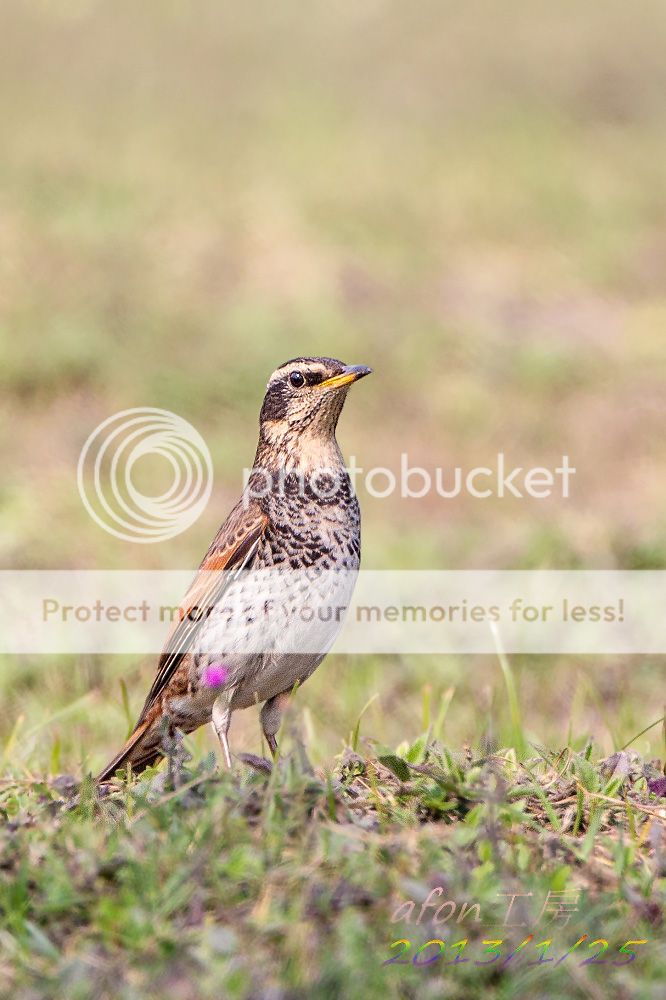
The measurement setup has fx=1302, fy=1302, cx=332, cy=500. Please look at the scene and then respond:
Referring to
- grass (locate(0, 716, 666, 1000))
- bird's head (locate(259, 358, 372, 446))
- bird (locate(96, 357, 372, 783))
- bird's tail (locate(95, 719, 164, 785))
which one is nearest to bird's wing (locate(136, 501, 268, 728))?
bird (locate(96, 357, 372, 783))

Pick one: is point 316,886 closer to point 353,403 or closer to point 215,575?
point 215,575

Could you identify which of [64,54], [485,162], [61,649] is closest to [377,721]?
[61,649]

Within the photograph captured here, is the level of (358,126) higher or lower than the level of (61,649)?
higher

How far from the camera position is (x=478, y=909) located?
3.67m

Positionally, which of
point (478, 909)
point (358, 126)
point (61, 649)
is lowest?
point (478, 909)

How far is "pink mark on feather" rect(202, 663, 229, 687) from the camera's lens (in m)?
5.14

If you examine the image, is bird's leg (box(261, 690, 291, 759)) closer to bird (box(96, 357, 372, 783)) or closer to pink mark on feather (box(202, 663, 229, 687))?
bird (box(96, 357, 372, 783))

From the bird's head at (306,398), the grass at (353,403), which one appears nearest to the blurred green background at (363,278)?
the grass at (353,403)

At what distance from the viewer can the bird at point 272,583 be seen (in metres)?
5.10

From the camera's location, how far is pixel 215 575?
5.25 meters

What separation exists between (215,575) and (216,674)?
400mm

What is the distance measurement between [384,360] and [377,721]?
22.5 ft

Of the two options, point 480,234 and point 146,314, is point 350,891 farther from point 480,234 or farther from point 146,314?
point 480,234

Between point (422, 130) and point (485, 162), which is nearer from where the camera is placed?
point (485, 162)
